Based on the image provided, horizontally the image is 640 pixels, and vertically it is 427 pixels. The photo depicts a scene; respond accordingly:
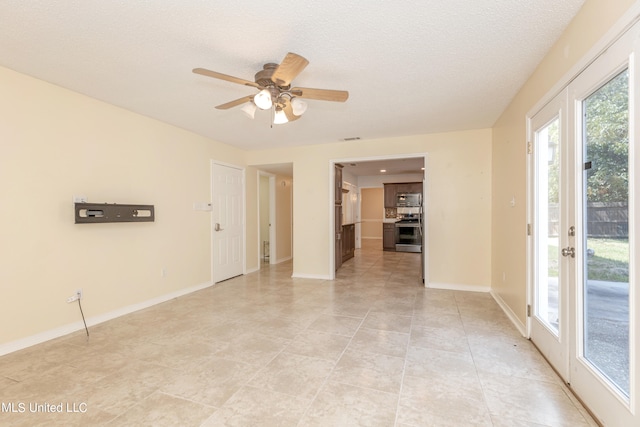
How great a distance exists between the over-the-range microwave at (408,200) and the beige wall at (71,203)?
6530mm

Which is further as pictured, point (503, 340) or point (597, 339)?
point (503, 340)

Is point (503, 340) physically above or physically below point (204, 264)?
below

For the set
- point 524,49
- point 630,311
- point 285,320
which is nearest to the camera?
point 630,311

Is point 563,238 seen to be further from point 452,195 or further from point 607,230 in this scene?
point 452,195

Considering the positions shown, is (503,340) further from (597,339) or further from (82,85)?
(82,85)

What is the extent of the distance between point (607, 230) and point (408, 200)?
752cm

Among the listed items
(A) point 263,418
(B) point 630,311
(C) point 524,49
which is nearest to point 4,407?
(A) point 263,418

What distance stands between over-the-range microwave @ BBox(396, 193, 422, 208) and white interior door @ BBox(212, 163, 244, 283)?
539 cm

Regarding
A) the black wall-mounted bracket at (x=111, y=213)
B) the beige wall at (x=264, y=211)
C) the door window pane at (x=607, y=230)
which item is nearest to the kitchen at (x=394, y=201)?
the beige wall at (x=264, y=211)

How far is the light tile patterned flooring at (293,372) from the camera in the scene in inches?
66.6

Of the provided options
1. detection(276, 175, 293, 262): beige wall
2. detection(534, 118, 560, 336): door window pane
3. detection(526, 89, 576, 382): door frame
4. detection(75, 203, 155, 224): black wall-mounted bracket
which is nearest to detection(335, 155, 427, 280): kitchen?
detection(276, 175, 293, 262): beige wall

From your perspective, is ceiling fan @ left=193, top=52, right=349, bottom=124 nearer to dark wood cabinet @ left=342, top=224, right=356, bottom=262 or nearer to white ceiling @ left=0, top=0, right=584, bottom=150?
white ceiling @ left=0, top=0, right=584, bottom=150

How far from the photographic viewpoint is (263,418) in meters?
1.66

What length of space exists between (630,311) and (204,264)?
480 cm
